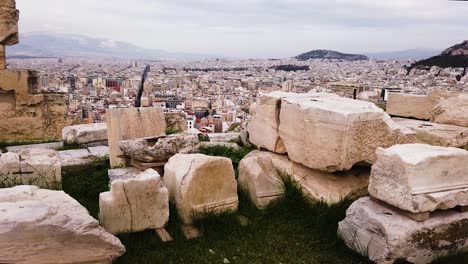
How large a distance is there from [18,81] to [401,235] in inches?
282

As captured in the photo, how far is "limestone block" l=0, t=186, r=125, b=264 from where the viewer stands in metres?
2.62

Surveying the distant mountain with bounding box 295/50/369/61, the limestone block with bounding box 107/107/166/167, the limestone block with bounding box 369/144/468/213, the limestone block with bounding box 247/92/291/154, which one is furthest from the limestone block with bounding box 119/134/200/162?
the distant mountain with bounding box 295/50/369/61

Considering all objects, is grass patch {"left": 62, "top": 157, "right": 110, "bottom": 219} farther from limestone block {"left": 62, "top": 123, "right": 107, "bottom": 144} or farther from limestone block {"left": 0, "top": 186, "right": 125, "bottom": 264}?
limestone block {"left": 62, "top": 123, "right": 107, "bottom": 144}

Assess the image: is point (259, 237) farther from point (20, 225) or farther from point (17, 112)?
point (17, 112)

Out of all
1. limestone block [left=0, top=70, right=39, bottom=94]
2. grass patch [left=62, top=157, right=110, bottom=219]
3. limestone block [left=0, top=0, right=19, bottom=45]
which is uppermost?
limestone block [left=0, top=0, right=19, bottom=45]

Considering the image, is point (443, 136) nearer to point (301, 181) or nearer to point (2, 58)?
point (301, 181)

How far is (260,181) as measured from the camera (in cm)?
413

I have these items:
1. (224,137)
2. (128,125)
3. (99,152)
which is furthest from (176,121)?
(128,125)

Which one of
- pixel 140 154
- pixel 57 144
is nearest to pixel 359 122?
pixel 140 154

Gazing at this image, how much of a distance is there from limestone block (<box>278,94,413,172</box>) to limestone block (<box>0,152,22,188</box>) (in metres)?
2.85

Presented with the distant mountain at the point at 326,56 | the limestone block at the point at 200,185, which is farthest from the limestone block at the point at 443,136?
the distant mountain at the point at 326,56

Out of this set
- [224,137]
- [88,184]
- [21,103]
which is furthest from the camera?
[21,103]

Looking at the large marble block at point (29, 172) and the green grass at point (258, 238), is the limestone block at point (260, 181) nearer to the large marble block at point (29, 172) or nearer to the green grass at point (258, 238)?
the green grass at point (258, 238)

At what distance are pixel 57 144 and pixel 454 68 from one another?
39.5 meters
